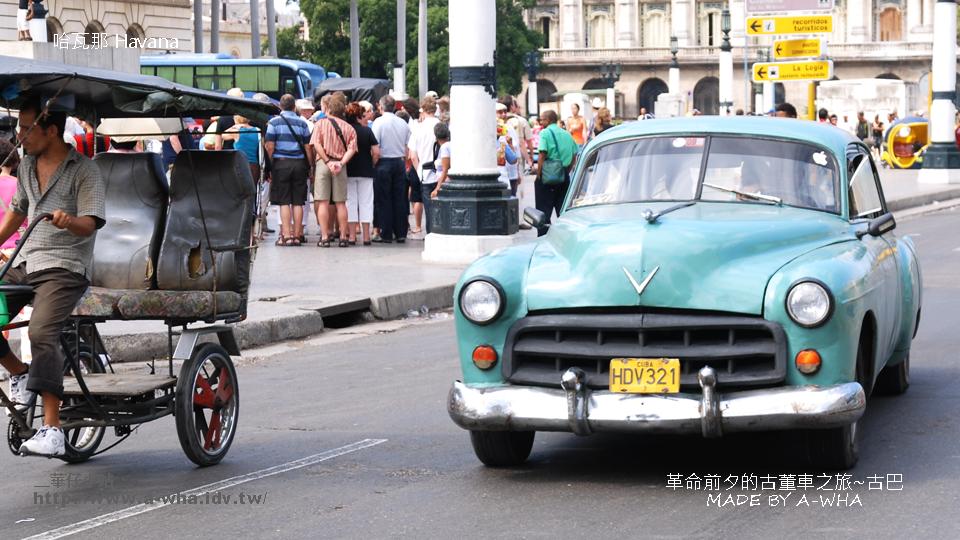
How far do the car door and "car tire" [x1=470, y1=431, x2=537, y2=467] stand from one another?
1.79 meters

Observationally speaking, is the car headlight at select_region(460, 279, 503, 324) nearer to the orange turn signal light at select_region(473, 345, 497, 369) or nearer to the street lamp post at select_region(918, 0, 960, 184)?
the orange turn signal light at select_region(473, 345, 497, 369)

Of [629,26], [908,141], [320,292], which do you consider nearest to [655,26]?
[629,26]

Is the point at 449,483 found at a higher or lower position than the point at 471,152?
lower

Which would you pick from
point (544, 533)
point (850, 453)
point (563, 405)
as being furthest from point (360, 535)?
point (850, 453)

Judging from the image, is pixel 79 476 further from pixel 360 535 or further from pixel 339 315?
pixel 339 315

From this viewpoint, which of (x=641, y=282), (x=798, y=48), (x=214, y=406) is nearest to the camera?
(x=641, y=282)

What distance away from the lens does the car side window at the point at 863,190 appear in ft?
28.0

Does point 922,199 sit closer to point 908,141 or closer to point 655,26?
point 908,141

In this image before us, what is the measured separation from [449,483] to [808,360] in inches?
68.2

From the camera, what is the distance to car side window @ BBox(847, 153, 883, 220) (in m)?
8.53

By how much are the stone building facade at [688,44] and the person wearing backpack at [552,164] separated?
94.5m

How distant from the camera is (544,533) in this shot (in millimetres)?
6305

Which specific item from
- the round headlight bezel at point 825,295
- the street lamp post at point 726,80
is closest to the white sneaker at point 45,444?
the round headlight bezel at point 825,295

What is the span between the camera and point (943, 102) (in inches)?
1380
